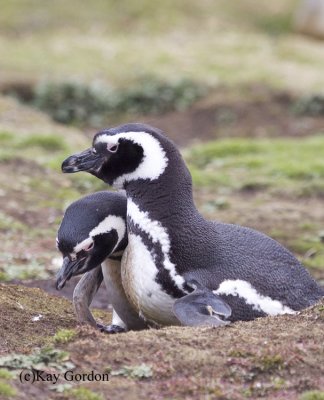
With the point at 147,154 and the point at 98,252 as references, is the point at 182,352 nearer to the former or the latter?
the point at 98,252

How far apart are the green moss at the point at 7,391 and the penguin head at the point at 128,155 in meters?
1.89

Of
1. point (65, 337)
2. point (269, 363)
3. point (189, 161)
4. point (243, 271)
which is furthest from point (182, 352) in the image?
point (189, 161)

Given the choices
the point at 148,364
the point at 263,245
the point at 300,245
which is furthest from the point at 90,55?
the point at 148,364

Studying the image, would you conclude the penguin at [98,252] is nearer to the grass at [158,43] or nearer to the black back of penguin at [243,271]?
the black back of penguin at [243,271]

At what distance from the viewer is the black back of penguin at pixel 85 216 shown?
229 inches

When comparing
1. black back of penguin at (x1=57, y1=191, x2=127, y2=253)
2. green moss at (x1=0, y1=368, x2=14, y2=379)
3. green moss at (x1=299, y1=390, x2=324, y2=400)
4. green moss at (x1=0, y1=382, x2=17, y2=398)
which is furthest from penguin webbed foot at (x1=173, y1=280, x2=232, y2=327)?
green moss at (x1=0, y1=382, x2=17, y2=398)

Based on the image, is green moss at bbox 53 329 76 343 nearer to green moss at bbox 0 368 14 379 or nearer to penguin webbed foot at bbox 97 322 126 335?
green moss at bbox 0 368 14 379

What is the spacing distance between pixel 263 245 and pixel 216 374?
1.66 m

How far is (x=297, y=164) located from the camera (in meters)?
12.8

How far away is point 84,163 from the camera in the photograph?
6012mm

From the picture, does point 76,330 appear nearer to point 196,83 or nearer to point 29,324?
point 29,324

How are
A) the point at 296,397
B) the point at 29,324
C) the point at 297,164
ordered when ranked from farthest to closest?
the point at 297,164 < the point at 29,324 < the point at 296,397

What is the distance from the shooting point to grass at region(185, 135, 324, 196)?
12078 mm

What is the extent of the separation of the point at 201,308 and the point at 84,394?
48.1 inches
